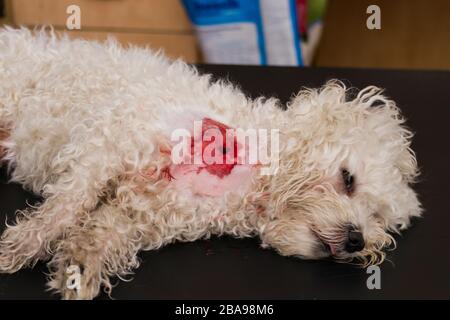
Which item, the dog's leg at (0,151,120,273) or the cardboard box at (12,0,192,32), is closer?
the dog's leg at (0,151,120,273)

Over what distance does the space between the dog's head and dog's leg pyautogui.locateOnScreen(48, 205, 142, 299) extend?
0.95 feet

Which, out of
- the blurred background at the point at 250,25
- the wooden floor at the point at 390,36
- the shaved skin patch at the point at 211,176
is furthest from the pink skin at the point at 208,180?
the wooden floor at the point at 390,36

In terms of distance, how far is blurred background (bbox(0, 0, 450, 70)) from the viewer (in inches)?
103

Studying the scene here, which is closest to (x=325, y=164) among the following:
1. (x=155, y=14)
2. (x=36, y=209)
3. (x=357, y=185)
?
(x=357, y=185)

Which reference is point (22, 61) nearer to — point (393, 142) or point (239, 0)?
point (393, 142)

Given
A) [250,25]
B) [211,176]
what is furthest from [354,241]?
[250,25]

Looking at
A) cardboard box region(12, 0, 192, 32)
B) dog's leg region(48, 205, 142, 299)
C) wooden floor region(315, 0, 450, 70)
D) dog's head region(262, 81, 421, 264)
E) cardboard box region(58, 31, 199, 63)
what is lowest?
dog's leg region(48, 205, 142, 299)

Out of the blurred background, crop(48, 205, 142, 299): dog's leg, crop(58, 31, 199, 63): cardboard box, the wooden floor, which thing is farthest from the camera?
the wooden floor

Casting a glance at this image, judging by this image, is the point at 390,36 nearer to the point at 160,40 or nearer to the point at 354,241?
the point at 160,40

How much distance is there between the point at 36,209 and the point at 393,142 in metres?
0.78

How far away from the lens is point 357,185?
1.28 meters

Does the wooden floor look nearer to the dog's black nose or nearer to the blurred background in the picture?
the blurred background

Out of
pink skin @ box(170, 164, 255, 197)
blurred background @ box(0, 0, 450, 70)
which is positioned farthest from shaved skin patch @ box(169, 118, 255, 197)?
blurred background @ box(0, 0, 450, 70)

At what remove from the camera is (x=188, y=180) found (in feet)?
4.30
